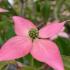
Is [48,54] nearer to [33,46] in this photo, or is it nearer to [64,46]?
[33,46]

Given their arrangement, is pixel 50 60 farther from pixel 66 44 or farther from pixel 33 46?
pixel 66 44

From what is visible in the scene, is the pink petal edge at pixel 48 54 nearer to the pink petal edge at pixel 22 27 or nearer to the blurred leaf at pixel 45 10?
the pink petal edge at pixel 22 27

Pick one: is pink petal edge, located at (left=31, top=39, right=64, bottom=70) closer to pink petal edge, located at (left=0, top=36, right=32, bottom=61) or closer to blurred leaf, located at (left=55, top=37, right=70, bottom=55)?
pink petal edge, located at (left=0, top=36, right=32, bottom=61)

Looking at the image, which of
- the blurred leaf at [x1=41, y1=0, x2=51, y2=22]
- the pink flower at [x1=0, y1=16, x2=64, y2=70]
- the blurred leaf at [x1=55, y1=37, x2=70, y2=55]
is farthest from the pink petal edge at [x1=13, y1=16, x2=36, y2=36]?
the blurred leaf at [x1=41, y1=0, x2=51, y2=22]

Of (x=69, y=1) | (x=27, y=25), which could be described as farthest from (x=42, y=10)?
(x=27, y=25)

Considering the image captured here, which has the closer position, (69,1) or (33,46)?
(33,46)

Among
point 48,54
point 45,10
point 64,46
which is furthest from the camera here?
point 45,10

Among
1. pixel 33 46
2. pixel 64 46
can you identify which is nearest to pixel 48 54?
pixel 33 46

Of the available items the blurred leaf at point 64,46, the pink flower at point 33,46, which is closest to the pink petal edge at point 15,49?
the pink flower at point 33,46
